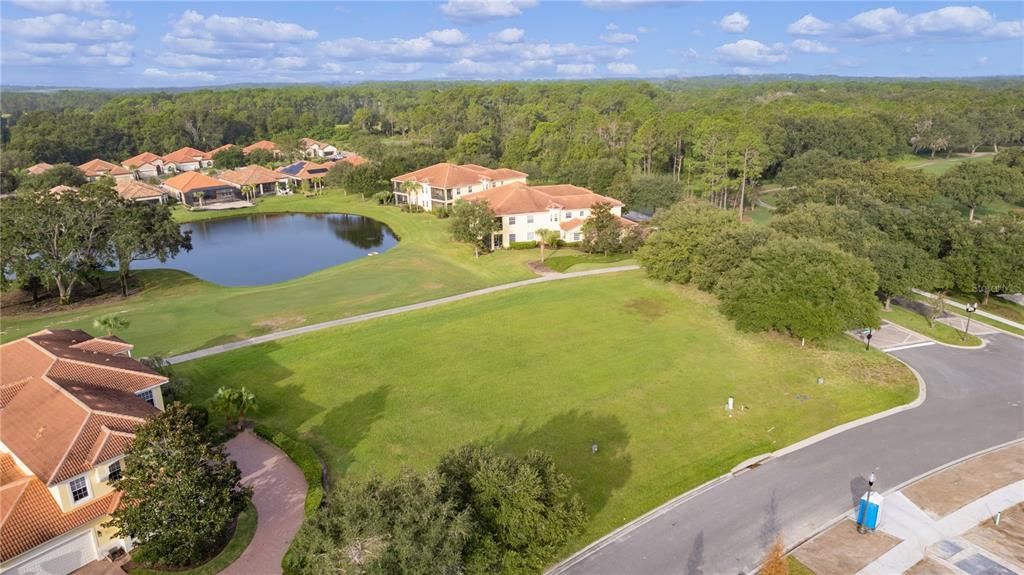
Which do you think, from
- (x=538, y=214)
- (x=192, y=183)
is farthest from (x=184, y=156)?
(x=538, y=214)

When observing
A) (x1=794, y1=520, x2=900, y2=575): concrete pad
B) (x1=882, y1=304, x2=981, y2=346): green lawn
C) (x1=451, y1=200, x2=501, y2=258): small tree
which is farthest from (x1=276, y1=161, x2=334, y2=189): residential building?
(x1=794, y1=520, x2=900, y2=575): concrete pad

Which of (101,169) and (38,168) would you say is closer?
(38,168)

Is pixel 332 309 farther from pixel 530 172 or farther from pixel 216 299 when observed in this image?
pixel 530 172

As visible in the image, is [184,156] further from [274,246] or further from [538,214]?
[538,214]

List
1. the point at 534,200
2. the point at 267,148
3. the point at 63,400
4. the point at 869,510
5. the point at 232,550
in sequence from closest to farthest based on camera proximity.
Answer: the point at 232,550 < the point at 869,510 < the point at 63,400 < the point at 534,200 < the point at 267,148

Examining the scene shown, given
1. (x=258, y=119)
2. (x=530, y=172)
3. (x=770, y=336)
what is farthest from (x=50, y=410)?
(x=258, y=119)

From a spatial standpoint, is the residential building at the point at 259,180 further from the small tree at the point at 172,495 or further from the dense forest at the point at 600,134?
the small tree at the point at 172,495

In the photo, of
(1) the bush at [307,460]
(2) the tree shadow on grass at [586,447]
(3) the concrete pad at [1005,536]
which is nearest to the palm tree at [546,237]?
(2) the tree shadow on grass at [586,447]
